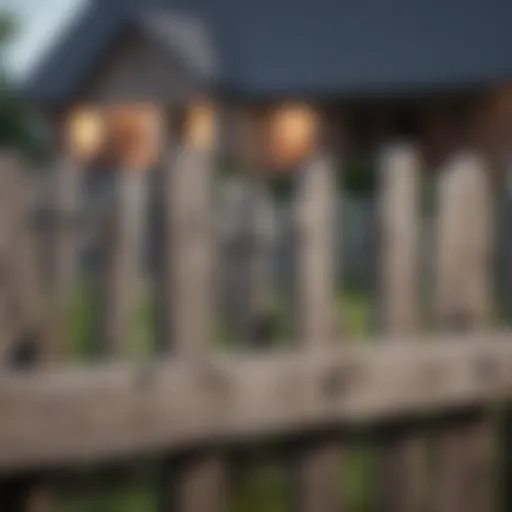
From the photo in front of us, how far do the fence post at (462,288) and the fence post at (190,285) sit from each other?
2.24ft

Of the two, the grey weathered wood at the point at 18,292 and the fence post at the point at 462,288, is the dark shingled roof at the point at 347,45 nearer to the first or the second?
the fence post at the point at 462,288

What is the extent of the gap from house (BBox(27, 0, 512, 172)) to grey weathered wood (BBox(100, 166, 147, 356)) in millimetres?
22109

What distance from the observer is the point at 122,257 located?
3066mm

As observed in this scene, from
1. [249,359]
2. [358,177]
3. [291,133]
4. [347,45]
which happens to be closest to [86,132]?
[291,133]

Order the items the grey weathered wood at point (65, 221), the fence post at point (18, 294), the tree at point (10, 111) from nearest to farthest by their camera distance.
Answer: the fence post at point (18, 294), the grey weathered wood at point (65, 221), the tree at point (10, 111)

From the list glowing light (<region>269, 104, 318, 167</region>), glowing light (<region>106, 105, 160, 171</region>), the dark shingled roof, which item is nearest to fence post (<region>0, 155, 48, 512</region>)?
the dark shingled roof

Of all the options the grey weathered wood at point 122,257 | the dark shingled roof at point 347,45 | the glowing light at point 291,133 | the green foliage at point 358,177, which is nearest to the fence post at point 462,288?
the grey weathered wood at point 122,257

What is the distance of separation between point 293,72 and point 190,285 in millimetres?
23248

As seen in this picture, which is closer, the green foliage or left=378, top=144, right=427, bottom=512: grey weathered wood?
left=378, top=144, right=427, bottom=512: grey weathered wood

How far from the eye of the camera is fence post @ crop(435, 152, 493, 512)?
12.2 ft

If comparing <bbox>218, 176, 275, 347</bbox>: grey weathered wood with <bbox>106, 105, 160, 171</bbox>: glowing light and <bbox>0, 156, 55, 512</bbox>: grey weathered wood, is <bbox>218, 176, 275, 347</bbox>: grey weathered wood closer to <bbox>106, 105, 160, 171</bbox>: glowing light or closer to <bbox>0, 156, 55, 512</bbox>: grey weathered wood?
<bbox>0, 156, 55, 512</bbox>: grey weathered wood

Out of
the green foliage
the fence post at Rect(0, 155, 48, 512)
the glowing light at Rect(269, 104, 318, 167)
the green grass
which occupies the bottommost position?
the green grass

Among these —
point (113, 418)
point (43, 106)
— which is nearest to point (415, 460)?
point (113, 418)

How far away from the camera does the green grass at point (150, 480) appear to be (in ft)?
10.8
